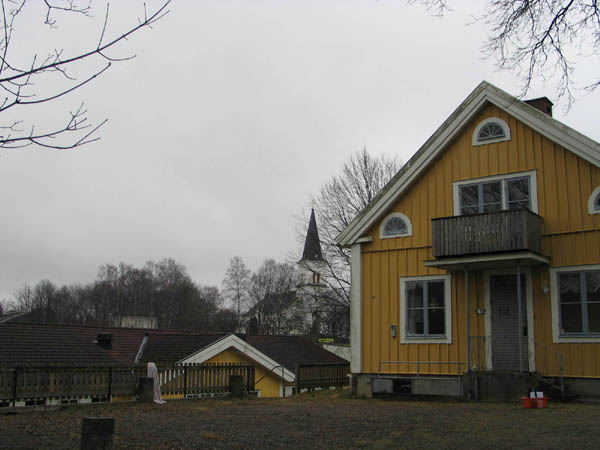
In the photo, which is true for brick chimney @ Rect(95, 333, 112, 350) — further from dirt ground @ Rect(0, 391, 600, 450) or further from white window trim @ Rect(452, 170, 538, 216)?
white window trim @ Rect(452, 170, 538, 216)

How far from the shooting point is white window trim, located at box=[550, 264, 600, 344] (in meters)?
17.7

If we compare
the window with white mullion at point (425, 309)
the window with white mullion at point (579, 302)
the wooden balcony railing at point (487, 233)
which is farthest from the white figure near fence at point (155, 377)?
the window with white mullion at point (579, 302)

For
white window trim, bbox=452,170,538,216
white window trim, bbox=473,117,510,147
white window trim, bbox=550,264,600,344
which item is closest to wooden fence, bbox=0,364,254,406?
white window trim, bbox=452,170,538,216

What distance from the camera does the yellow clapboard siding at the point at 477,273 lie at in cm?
1808

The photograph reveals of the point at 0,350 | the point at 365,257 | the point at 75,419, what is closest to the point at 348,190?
the point at 365,257

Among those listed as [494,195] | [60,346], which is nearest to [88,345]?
[60,346]

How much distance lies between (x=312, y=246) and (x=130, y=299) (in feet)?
235

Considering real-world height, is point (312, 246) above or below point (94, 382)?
above

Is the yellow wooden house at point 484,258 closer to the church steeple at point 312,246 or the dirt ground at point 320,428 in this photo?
the dirt ground at point 320,428

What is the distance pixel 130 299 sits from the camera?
108000 millimetres

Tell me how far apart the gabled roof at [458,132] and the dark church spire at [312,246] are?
20.3 metres

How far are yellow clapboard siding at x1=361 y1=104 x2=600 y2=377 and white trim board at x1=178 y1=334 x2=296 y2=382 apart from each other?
36.4ft

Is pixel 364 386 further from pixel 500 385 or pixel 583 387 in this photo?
pixel 583 387

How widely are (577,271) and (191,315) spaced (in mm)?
→ 82964
